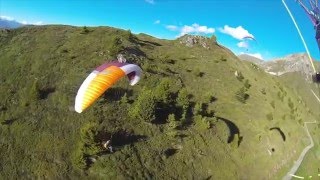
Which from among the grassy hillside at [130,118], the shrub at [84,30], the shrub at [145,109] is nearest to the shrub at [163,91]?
the grassy hillside at [130,118]

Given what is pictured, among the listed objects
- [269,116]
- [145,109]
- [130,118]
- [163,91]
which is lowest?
[130,118]

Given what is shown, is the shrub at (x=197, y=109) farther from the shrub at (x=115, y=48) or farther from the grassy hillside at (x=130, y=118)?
the shrub at (x=115, y=48)

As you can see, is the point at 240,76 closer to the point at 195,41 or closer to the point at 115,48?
the point at 195,41

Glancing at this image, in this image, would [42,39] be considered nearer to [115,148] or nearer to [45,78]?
[45,78]

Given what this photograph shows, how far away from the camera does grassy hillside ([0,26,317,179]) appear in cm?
3856

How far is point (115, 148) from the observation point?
4141 cm

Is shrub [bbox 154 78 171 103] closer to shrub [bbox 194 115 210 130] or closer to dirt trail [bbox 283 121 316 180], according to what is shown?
shrub [bbox 194 115 210 130]

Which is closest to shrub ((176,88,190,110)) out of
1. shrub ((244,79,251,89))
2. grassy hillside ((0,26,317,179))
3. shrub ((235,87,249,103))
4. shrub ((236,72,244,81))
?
grassy hillside ((0,26,317,179))

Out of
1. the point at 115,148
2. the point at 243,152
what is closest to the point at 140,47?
the point at 243,152

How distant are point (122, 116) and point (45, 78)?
13310 millimetres

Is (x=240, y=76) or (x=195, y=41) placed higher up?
(x=195, y=41)

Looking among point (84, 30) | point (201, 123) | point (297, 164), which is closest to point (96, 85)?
point (201, 123)

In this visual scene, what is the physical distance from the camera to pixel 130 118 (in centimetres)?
4778

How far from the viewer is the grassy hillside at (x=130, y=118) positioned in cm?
3856
